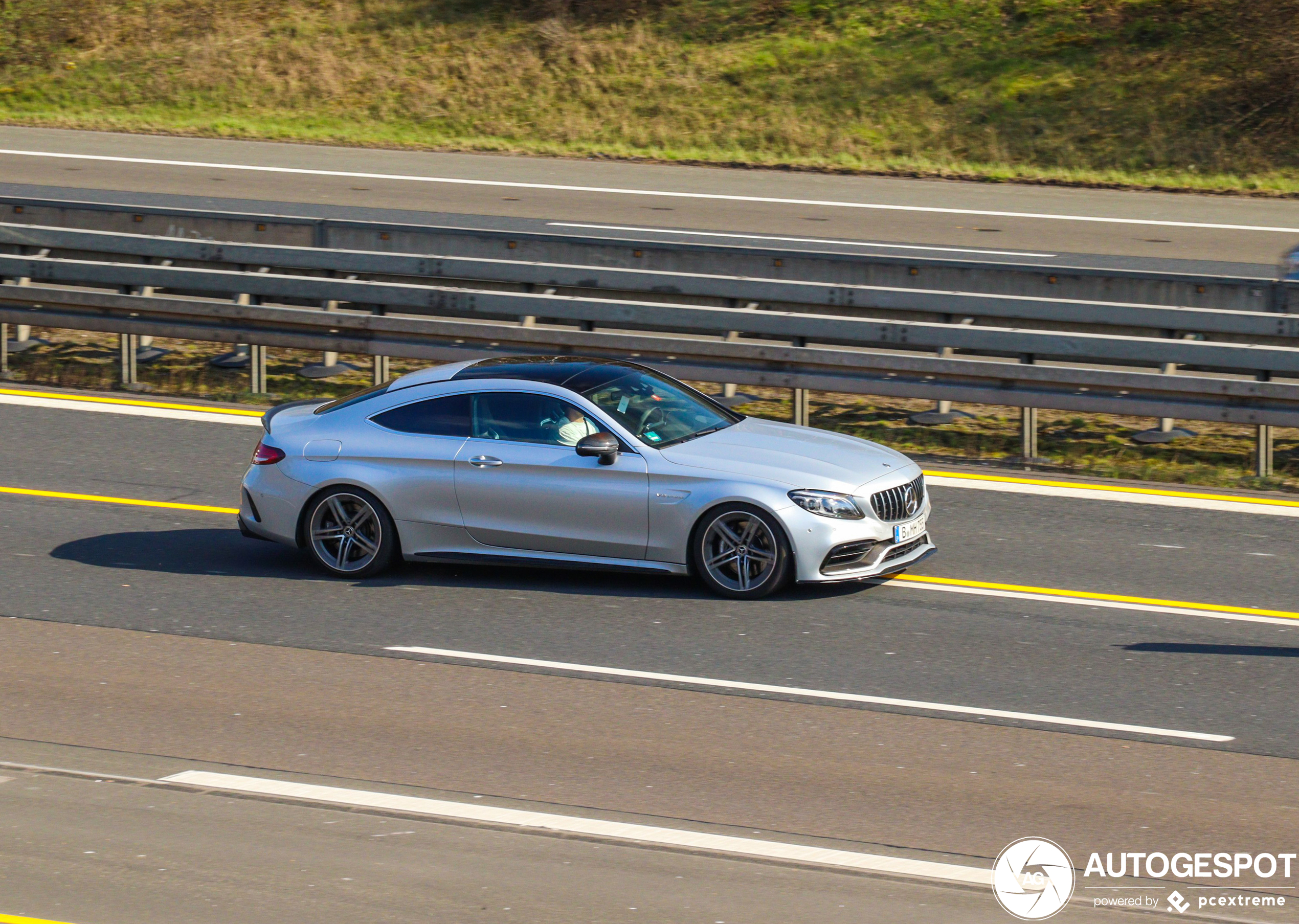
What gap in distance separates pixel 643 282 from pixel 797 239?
702 centimetres

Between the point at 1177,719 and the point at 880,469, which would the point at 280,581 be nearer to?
the point at 880,469

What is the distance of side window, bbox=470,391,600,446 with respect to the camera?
33.4 ft

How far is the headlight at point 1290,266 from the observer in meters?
16.3

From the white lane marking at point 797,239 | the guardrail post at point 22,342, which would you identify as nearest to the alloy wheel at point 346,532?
the guardrail post at point 22,342

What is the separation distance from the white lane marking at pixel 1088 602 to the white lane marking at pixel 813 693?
205 cm

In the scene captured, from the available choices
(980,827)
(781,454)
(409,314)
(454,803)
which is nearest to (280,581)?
(781,454)

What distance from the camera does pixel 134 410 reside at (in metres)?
15.0

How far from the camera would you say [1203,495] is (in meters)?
12.5

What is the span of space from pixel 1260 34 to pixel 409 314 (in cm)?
1858

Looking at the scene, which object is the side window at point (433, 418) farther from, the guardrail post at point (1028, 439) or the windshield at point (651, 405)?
the guardrail post at point (1028, 439)

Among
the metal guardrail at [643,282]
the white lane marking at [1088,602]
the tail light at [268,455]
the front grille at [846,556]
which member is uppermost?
the metal guardrail at [643,282]

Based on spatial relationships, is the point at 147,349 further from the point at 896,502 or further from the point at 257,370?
the point at 896,502

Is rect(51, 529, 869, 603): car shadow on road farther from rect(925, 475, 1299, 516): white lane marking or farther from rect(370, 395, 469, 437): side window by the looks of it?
rect(925, 475, 1299, 516): white lane marking

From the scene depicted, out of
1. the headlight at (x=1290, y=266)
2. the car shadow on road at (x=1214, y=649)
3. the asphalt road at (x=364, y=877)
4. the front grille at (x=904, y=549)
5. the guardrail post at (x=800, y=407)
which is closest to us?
the asphalt road at (x=364, y=877)
